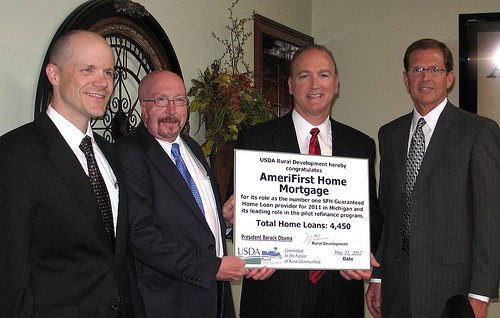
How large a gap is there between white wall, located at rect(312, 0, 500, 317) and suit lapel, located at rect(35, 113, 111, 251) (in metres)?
3.85

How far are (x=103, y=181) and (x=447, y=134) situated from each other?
1.54m

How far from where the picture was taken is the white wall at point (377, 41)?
15.4ft

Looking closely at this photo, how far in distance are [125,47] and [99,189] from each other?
1.19 m

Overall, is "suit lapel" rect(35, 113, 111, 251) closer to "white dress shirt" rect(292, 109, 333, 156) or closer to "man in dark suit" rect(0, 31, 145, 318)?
"man in dark suit" rect(0, 31, 145, 318)

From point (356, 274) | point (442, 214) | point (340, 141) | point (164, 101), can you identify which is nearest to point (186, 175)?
point (164, 101)

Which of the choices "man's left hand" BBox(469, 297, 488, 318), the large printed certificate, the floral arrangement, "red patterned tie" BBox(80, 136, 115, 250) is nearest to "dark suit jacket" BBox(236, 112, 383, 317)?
the large printed certificate

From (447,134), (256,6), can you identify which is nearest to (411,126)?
(447,134)

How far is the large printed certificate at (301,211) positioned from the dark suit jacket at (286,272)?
17 centimetres

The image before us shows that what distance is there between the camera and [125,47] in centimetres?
255

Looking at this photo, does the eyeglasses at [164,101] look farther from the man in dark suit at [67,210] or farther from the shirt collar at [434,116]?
the shirt collar at [434,116]

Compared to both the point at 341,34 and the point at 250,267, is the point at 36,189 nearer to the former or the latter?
the point at 250,267

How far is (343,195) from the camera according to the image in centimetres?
193

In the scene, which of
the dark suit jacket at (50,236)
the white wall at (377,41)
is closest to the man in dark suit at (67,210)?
the dark suit jacket at (50,236)

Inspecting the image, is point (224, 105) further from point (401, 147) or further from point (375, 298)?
point (375, 298)
